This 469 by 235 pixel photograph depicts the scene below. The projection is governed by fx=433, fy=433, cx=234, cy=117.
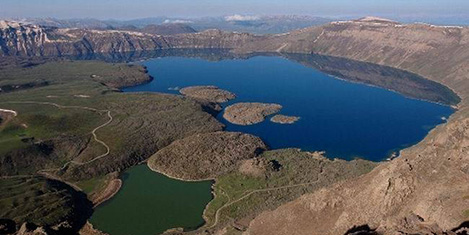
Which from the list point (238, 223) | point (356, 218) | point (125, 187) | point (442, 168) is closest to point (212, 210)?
point (238, 223)

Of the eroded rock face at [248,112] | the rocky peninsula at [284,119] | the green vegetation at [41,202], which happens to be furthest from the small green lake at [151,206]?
the rocky peninsula at [284,119]

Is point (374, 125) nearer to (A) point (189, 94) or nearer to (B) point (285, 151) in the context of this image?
(B) point (285, 151)

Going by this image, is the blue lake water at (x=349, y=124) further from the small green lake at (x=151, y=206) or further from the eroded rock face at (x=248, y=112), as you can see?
the small green lake at (x=151, y=206)

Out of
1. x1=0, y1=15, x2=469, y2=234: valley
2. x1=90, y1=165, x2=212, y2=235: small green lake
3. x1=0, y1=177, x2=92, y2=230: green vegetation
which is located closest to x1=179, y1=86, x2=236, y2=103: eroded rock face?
x1=0, y1=15, x2=469, y2=234: valley

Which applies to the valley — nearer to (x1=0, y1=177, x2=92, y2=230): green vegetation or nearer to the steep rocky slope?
the steep rocky slope

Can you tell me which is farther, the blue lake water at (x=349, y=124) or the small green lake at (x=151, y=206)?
the blue lake water at (x=349, y=124)
